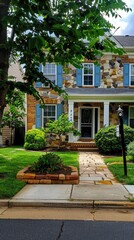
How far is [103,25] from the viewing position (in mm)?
5988

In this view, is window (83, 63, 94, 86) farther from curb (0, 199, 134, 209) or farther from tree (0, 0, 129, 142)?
curb (0, 199, 134, 209)

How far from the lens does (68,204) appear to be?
5996 mm

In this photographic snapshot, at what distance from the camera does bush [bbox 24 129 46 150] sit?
1717cm

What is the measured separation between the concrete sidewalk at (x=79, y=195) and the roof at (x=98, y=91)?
10.0 metres

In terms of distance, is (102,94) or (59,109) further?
(59,109)

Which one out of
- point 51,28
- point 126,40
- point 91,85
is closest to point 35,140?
point 91,85

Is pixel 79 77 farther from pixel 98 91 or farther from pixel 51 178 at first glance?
pixel 51 178

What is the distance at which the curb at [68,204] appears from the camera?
235 inches

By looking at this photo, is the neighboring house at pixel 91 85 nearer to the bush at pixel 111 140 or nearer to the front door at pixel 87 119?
the front door at pixel 87 119

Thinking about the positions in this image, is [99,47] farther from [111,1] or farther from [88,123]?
[88,123]

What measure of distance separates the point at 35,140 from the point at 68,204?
1145cm

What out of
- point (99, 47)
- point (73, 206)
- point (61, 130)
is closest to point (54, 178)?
point (73, 206)

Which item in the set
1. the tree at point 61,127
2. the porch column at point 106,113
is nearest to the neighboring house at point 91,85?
the porch column at point 106,113

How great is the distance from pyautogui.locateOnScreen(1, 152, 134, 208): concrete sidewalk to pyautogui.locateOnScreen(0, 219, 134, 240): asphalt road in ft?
3.15
